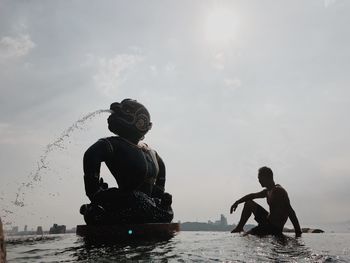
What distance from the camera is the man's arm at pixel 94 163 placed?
6973 millimetres

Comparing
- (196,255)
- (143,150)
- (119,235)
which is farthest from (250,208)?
(196,255)

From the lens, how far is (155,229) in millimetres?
6887

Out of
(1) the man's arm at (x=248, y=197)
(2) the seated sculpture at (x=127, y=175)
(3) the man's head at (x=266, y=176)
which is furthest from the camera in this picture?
(1) the man's arm at (x=248, y=197)

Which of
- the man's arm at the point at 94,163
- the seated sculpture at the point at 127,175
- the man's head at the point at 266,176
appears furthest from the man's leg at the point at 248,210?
the man's arm at the point at 94,163

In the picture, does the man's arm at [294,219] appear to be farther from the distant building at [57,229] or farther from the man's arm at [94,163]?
the distant building at [57,229]

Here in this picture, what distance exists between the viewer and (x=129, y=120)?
324 inches

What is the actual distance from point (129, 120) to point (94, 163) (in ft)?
5.14

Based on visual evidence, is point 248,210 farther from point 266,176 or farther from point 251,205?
point 266,176

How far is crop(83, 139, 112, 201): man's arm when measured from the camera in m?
6.97

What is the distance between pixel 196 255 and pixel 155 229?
2.84m

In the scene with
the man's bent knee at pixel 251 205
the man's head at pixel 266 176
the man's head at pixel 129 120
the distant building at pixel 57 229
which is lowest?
the distant building at pixel 57 229

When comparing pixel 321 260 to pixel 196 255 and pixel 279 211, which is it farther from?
pixel 279 211

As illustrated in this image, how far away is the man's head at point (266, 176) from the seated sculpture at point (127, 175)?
2217 mm

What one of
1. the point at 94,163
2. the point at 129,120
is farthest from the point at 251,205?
the point at 94,163
